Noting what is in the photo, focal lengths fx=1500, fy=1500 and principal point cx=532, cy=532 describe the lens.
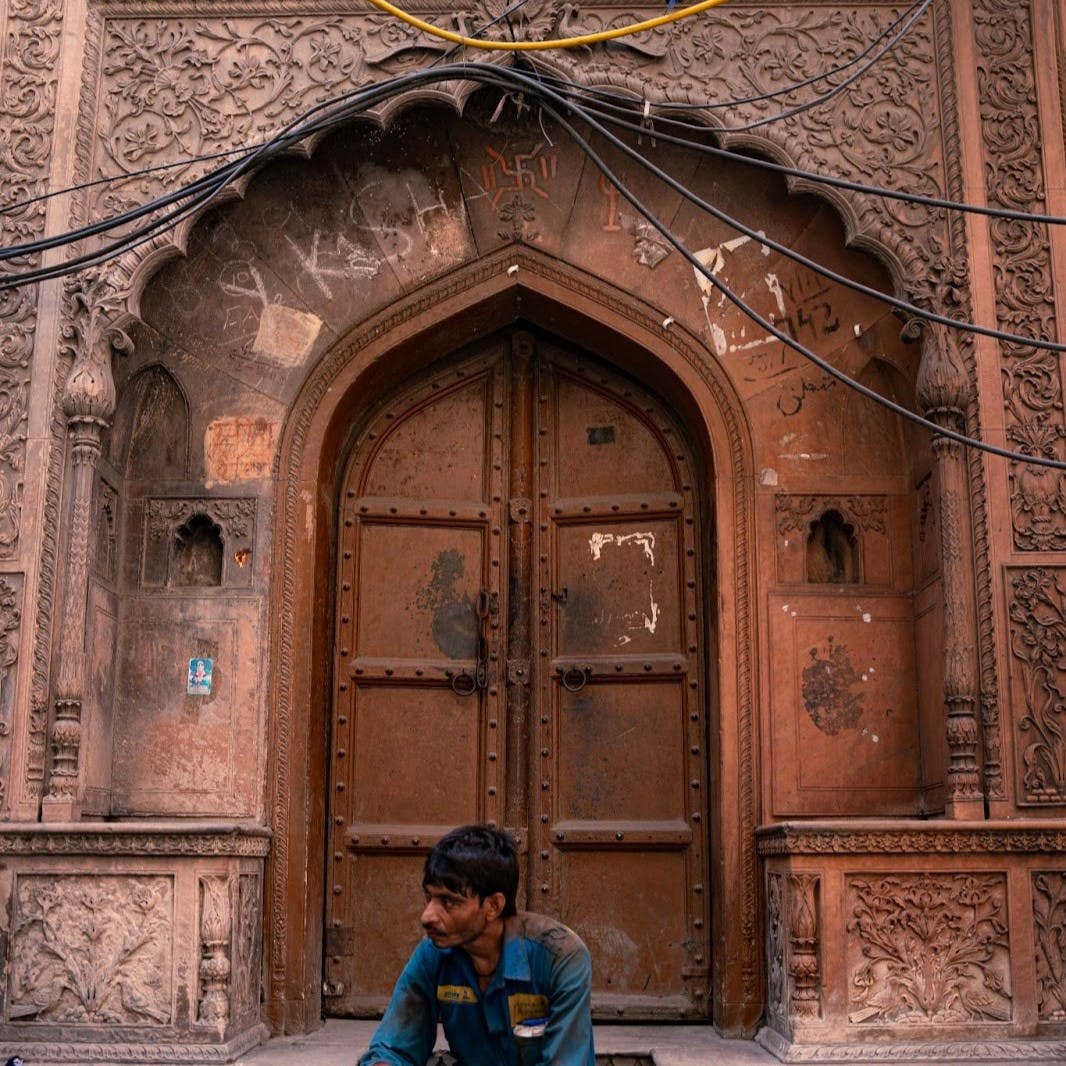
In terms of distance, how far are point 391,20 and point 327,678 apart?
11.0 feet

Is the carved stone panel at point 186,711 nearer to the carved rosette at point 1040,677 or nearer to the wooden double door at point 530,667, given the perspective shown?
the wooden double door at point 530,667

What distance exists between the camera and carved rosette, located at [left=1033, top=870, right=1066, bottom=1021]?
6.16 meters

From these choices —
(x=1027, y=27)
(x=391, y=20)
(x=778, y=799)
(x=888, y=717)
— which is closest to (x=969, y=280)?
(x=1027, y=27)

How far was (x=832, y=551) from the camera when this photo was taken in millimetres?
7625

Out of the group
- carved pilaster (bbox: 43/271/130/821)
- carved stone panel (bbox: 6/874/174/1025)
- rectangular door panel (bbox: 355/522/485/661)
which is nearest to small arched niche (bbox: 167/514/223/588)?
carved pilaster (bbox: 43/271/130/821)

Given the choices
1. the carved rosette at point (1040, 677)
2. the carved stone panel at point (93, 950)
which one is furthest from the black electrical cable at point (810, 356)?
the carved stone panel at point (93, 950)

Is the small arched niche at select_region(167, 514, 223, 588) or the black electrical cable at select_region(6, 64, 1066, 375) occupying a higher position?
the black electrical cable at select_region(6, 64, 1066, 375)

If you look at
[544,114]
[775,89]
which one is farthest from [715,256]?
[544,114]

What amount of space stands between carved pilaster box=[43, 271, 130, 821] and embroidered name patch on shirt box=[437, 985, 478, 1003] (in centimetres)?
335

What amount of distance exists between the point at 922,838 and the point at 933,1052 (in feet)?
2.75

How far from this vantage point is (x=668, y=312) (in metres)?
7.73

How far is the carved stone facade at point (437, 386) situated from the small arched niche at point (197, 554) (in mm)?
23

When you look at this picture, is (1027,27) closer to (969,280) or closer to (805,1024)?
(969,280)

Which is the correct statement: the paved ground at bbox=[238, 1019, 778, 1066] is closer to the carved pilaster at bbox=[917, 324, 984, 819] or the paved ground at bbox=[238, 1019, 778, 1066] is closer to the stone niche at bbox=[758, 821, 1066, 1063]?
the stone niche at bbox=[758, 821, 1066, 1063]
